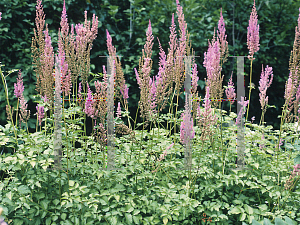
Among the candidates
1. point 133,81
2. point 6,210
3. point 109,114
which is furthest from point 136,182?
point 133,81

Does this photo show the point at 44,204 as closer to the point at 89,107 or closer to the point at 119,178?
the point at 119,178

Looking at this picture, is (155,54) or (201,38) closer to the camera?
(155,54)

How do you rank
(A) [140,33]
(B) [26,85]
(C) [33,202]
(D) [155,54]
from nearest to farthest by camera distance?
1. (C) [33,202]
2. (B) [26,85]
3. (D) [155,54]
4. (A) [140,33]

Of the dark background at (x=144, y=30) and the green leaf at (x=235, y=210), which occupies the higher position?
the dark background at (x=144, y=30)

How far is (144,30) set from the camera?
4.46 m

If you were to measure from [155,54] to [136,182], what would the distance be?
2512 millimetres

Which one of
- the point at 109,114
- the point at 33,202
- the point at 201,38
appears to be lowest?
the point at 33,202

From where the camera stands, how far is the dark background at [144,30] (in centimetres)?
395

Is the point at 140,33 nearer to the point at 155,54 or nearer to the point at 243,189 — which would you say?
the point at 155,54

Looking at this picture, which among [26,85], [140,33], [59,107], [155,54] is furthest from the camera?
[140,33]

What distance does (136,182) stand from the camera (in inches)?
89.5

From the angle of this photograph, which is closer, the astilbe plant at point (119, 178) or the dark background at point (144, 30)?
the astilbe plant at point (119, 178)

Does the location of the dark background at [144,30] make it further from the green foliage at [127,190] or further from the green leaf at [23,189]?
the green leaf at [23,189]

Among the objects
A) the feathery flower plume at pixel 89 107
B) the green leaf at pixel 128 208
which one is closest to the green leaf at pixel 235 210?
the green leaf at pixel 128 208
